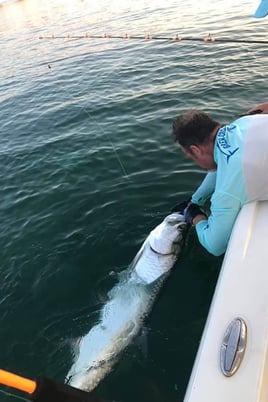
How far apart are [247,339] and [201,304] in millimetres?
2416

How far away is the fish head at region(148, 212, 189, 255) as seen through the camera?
479 centimetres

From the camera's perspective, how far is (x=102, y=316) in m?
4.91

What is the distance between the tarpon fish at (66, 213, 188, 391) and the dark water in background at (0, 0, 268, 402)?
0.13 metres

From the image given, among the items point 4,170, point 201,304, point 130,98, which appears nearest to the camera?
point 201,304

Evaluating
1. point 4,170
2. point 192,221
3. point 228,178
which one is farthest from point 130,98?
point 228,178

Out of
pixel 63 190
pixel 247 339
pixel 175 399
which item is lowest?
pixel 175 399

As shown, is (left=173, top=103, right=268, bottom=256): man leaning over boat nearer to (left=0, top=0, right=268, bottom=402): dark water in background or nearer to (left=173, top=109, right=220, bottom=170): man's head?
(left=173, top=109, right=220, bottom=170): man's head

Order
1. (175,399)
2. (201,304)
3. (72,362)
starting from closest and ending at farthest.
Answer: (175,399) → (72,362) → (201,304)

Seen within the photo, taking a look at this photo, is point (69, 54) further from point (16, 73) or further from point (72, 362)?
point (72, 362)

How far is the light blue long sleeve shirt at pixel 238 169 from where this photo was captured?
348 centimetres

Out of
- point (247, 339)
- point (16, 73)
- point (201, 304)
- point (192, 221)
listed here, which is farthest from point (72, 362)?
point (16, 73)

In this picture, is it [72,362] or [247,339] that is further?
[72,362]

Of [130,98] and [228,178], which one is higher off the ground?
[228,178]

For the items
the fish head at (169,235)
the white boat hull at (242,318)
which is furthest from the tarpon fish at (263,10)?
the white boat hull at (242,318)
